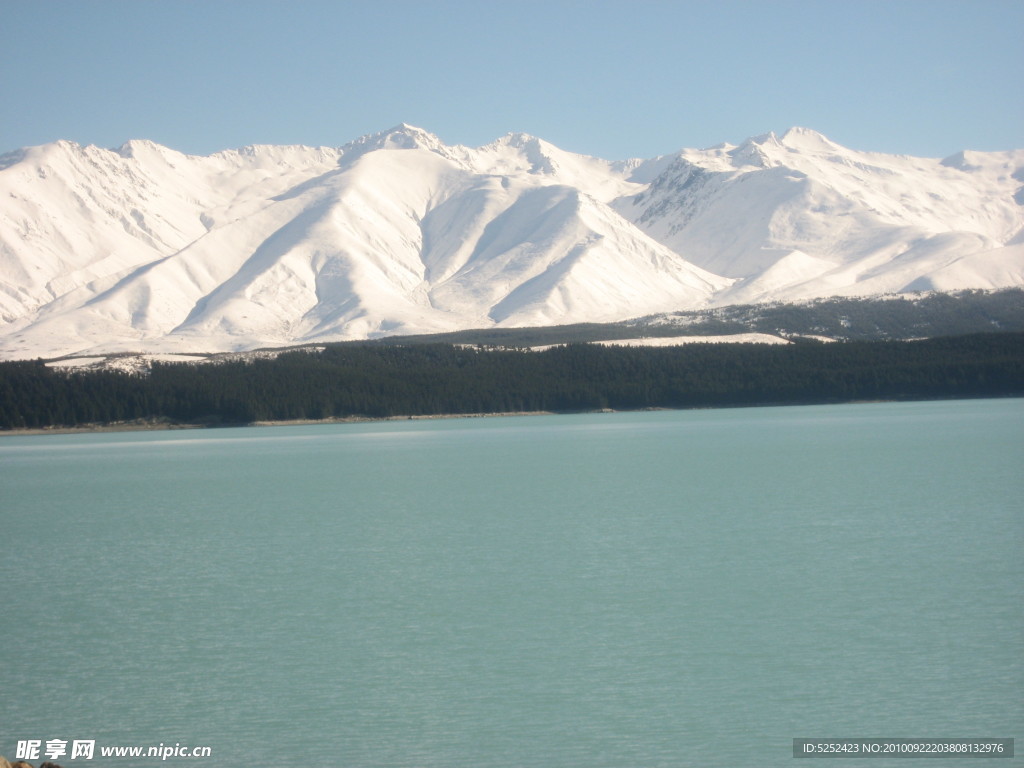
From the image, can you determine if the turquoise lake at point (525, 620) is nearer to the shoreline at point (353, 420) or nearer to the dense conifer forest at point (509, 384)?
the shoreline at point (353, 420)

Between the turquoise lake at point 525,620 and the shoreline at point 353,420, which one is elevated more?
the turquoise lake at point 525,620

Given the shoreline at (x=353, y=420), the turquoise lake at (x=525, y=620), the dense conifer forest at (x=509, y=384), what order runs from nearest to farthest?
the turquoise lake at (x=525, y=620)
the shoreline at (x=353, y=420)
the dense conifer forest at (x=509, y=384)

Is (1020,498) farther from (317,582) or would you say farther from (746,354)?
(746,354)

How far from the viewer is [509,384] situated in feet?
603

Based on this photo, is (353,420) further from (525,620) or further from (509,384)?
(525,620)

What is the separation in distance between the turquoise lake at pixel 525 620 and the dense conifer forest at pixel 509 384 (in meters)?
106

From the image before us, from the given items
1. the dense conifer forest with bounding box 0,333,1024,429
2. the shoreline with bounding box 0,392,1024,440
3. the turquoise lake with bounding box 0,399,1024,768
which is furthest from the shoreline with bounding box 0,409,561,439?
the turquoise lake with bounding box 0,399,1024,768

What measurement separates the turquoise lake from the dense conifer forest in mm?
106133

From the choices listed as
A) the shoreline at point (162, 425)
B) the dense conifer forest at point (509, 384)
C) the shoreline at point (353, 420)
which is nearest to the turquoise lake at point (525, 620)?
the shoreline at point (162, 425)

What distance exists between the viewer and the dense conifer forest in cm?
16175

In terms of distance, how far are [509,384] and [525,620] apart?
156 meters

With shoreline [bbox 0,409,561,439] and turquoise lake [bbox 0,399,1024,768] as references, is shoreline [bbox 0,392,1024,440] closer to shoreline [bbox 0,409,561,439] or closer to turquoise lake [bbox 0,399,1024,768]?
shoreline [bbox 0,409,561,439]

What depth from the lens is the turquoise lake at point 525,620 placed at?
65.0ft

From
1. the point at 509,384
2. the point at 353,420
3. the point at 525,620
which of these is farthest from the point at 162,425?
the point at 525,620
